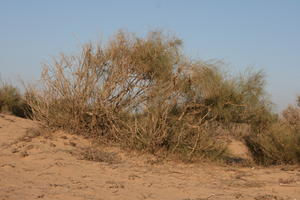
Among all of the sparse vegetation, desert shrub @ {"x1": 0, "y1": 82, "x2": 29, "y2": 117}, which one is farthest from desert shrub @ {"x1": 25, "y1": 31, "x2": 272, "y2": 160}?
desert shrub @ {"x1": 0, "y1": 82, "x2": 29, "y2": 117}

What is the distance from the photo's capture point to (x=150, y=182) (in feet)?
25.7

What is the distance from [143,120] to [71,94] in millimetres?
2283

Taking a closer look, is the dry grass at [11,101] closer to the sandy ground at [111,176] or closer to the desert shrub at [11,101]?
the desert shrub at [11,101]

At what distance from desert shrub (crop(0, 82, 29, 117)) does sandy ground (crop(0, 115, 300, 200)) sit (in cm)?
920

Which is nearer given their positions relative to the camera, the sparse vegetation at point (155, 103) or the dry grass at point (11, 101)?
the sparse vegetation at point (155, 103)

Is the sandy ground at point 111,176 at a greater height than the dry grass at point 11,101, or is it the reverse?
the dry grass at point 11,101

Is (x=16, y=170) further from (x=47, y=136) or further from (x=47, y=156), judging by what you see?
(x=47, y=136)

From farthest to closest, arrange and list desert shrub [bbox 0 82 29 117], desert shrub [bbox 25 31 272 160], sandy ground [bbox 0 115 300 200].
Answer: desert shrub [bbox 0 82 29 117] → desert shrub [bbox 25 31 272 160] → sandy ground [bbox 0 115 300 200]

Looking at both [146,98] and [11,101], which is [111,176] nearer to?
[146,98]

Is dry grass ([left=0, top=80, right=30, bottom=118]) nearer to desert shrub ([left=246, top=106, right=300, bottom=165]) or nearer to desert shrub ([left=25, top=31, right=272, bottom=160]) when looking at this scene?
desert shrub ([left=25, top=31, right=272, bottom=160])

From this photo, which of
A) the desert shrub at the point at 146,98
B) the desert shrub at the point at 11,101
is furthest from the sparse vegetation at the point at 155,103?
the desert shrub at the point at 11,101

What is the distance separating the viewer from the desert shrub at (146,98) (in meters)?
10.6

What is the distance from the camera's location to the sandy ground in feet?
22.1

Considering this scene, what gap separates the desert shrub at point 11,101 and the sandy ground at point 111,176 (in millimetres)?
9199
